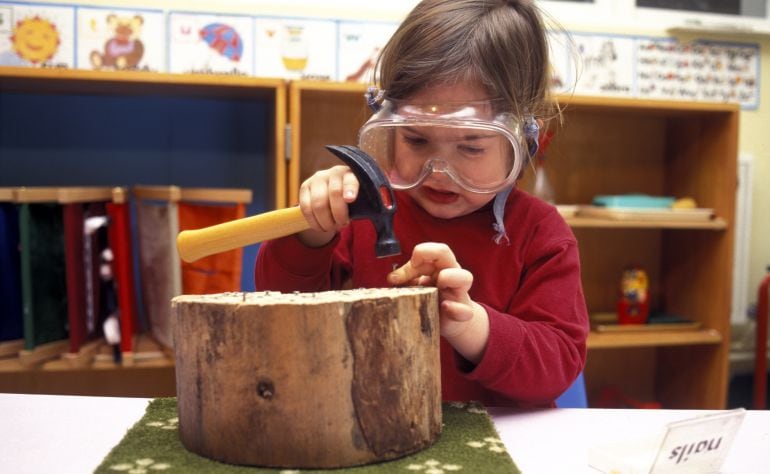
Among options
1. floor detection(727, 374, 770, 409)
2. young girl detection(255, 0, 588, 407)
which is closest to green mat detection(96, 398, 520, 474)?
young girl detection(255, 0, 588, 407)

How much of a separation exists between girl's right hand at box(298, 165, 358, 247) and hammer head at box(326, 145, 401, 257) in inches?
0.5

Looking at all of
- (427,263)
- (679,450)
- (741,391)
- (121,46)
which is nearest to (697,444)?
(679,450)

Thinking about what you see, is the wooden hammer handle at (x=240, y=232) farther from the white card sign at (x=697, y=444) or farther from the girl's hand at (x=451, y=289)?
the white card sign at (x=697, y=444)

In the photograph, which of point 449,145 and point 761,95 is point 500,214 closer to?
point 449,145

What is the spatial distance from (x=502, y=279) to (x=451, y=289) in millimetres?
282

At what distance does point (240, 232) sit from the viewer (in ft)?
2.64

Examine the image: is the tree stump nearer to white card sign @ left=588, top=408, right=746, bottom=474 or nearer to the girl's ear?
white card sign @ left=588, top=408, right=746, bottom=474

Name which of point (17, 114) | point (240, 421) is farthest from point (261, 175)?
point (240, 421)

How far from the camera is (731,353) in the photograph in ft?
8.15

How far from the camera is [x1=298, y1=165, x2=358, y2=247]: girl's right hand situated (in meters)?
0.82

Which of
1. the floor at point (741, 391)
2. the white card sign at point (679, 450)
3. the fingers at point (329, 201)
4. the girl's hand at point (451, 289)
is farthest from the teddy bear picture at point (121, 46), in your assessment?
the floor at point (741, 391)

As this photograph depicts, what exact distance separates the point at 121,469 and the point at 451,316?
0.36 meters

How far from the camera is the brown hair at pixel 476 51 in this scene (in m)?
0.98

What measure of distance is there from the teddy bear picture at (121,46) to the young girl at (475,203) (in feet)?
4.07
